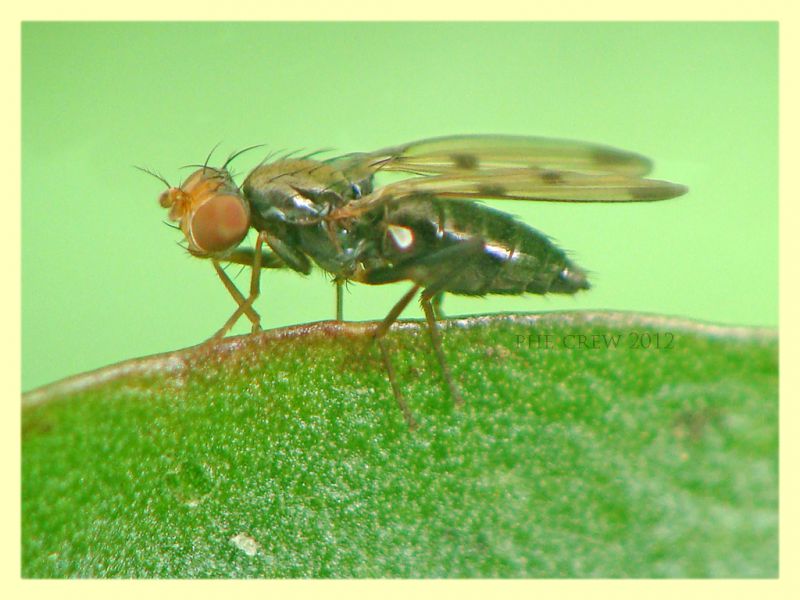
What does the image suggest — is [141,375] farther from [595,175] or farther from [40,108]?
[40,108]

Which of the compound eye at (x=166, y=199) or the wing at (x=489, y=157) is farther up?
the wing at (x=489, y=157)

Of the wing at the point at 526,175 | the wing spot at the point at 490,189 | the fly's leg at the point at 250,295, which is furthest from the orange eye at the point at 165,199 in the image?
the wing spot at the point at 490,189

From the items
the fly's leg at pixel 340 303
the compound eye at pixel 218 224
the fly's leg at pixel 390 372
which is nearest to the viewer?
the fly's leg at pixel 390 372

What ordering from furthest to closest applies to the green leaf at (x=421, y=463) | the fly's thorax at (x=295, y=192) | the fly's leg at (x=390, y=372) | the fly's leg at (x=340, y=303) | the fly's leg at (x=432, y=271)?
the fly's leg at (x=340, y=303) < the fly's thorax at (x=295, y=192) < the fly's leg at (x=432, y=271) < the fly's leg at (x=390, y=372) < the green leaf at (x=421, y=463)

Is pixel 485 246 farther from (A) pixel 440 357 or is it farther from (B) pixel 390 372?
(B) pixel 390 372

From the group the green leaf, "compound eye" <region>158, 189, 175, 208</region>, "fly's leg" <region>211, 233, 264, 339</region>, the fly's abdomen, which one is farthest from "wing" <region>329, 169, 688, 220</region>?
the green leaf

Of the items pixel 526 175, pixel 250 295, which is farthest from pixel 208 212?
pixel 526 175

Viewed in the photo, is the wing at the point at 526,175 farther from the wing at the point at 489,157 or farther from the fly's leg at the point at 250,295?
the fly's leg at the point at 250,295
